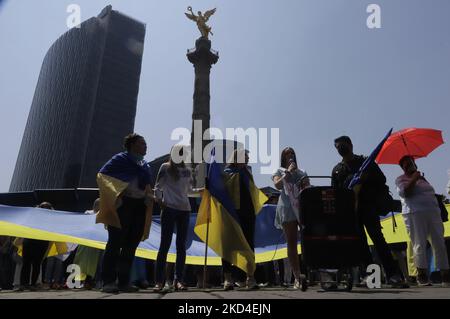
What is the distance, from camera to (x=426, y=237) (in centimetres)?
492

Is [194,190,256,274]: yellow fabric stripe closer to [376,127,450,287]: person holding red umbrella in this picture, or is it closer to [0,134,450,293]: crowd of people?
[0,134,450,293]: crowd of people

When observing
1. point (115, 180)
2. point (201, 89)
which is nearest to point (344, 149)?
point (115, 180)

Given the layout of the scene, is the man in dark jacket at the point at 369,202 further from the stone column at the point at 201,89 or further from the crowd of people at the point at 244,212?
the stone column at the point at 201,89

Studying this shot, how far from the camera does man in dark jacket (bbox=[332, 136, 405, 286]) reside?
395cm

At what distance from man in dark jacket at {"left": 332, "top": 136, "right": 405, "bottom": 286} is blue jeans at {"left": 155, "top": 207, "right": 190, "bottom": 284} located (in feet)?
6.94

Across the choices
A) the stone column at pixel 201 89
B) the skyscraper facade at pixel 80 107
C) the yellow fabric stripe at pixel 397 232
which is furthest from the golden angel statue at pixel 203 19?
the skyscraper facade at pixel 80 107

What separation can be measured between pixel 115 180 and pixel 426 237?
415 centimetres

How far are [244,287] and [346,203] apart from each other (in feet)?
6.02

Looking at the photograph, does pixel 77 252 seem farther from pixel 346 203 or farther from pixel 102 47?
pixel 102 47

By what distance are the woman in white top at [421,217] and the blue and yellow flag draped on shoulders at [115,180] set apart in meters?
3.53

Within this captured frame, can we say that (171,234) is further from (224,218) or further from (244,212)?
(244,212)

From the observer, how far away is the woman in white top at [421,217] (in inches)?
188

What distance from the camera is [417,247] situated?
4.85 meters
